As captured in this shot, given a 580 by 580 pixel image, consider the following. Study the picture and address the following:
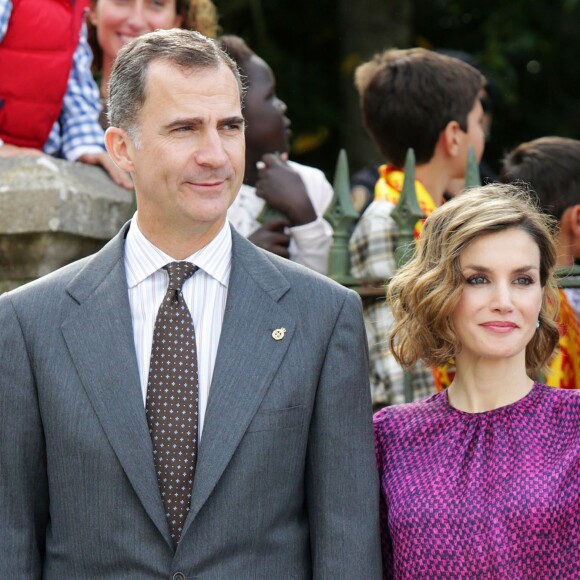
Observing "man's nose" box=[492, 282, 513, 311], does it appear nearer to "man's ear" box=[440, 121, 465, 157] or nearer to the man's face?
the man's face

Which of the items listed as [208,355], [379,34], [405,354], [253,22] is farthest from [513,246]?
[253,22]

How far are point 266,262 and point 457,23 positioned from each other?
22.4ft

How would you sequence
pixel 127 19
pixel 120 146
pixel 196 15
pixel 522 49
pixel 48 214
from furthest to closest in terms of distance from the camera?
pixel 522 49, pixel 196 15, pixel 127 19, pixel 48 214, pixel 120 146

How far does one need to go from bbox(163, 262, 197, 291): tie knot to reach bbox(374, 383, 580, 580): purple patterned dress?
686 millimetres

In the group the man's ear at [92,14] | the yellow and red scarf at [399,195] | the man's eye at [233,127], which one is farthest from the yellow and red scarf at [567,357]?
the man's ear at [92,14]

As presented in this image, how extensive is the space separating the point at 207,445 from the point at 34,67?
6.30ft

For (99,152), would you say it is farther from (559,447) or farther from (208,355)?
(559,447)

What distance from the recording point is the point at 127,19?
485 centimetres

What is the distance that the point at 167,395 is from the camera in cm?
284

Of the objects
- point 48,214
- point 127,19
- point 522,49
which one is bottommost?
point 48,214

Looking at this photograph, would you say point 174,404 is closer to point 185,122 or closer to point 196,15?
point 185,122

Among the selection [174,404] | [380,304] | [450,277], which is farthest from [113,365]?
[380,304]

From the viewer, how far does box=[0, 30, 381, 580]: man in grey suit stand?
109 inches

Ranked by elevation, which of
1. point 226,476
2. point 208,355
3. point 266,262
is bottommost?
point 226,476
